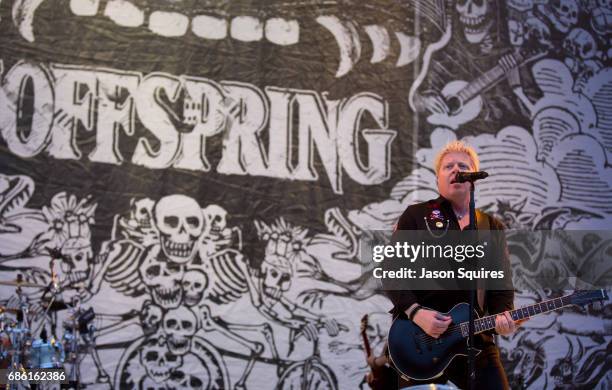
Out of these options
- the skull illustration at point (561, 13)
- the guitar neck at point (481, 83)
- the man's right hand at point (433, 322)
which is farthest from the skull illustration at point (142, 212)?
the skull illustration at point (561, 13)

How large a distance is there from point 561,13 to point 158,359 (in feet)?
14.8

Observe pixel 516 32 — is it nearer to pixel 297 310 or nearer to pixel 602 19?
pixel 602 19

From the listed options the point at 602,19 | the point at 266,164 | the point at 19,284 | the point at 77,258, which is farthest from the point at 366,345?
the point at 602,19

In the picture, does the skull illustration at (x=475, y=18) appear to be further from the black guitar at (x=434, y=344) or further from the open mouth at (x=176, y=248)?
the black guitar at (x=434, y=344)

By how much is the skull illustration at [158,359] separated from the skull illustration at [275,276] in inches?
33.3

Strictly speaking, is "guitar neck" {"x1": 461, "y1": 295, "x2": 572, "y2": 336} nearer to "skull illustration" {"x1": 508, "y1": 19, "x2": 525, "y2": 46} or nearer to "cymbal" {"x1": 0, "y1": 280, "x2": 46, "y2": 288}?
"cymbal" {"x1": 0, "y1": 280, "x2": 46, "y2": 288}

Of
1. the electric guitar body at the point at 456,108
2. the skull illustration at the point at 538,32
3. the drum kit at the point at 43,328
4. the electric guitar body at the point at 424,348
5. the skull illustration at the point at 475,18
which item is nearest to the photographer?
the electric guitar body at the point at 424,348

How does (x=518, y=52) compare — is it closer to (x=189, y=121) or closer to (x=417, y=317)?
(x=189, y=121)

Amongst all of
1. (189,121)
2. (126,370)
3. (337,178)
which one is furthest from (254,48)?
(126,370)

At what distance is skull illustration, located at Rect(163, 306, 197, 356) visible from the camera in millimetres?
5770

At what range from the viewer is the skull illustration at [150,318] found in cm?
574

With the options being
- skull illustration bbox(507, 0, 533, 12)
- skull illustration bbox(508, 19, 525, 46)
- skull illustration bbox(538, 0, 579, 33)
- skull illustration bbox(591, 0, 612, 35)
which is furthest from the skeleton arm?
skull illustration bbox(591, 0, 612, 35)

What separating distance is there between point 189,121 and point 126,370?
1.95 meters

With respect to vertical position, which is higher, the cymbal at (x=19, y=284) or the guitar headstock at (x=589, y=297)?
the cymbal at (x=19, y=284)
